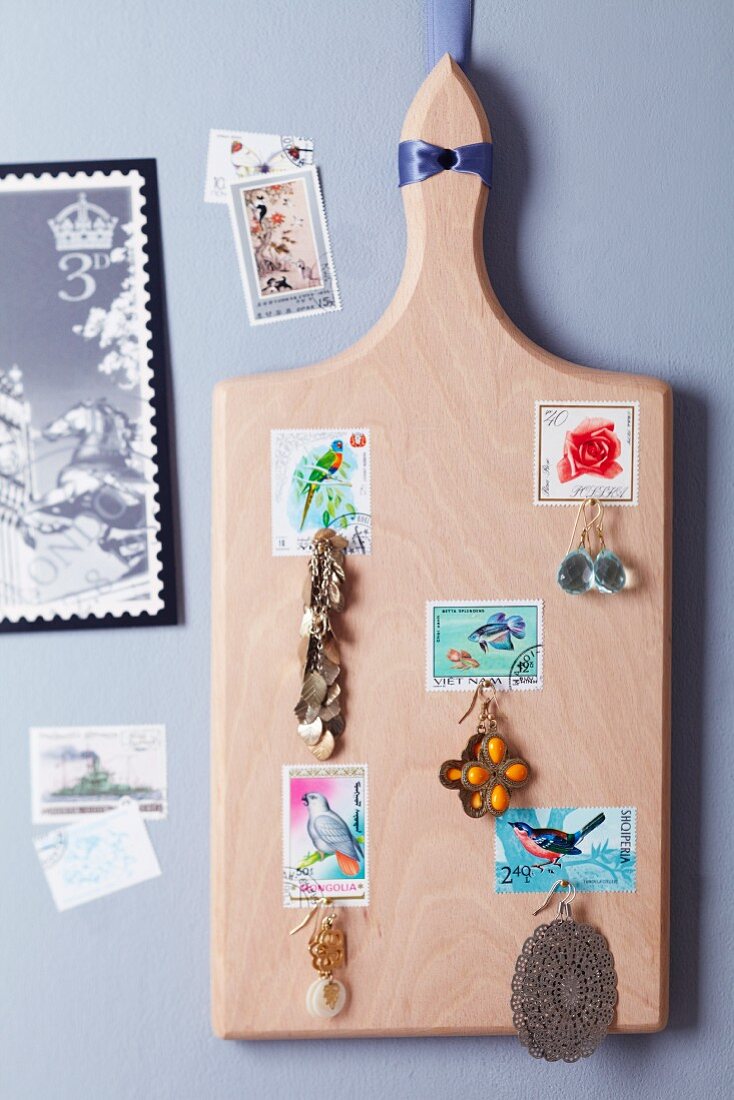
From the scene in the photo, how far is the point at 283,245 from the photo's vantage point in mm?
769

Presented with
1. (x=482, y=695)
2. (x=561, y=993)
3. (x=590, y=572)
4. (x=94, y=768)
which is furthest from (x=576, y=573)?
(x=94, y=768)

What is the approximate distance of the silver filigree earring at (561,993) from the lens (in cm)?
75

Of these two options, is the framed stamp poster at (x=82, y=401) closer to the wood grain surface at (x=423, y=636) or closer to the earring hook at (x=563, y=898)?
the wood grain surface at (x=423, y=636)

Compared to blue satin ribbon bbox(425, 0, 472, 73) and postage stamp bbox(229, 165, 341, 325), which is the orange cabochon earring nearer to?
postage stamp bbox(229, 165, 341, 325)

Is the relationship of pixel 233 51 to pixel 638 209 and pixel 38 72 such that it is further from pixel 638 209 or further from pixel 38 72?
pixel 638 209

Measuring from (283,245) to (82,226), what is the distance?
17 cm

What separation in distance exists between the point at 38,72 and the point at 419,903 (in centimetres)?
78

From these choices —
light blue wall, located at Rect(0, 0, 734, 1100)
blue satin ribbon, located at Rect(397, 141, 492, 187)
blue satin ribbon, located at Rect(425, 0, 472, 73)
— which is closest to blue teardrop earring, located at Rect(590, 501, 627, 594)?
light blue wall, located at Rect(0, 0, 734, 1100)

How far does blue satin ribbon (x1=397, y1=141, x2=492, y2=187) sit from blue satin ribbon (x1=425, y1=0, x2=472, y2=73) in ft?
0.29

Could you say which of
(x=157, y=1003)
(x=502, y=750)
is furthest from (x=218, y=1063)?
(x=502, y=750)

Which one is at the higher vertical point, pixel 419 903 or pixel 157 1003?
pixel 419 903

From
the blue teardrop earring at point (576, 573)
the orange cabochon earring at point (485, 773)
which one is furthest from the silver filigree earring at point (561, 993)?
the blue teardrop earring at point (576, 573)

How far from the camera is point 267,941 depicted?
749mm

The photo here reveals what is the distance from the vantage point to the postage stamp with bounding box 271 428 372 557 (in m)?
0.74
